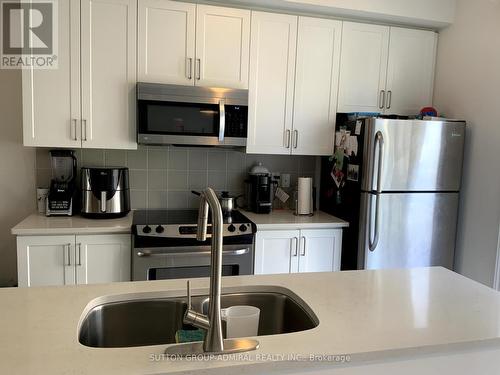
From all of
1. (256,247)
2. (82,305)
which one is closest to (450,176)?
(256,247)

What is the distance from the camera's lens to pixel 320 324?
4.17ft

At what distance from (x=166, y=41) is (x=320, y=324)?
7.21 feet

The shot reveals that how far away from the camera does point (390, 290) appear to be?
158 centimetres

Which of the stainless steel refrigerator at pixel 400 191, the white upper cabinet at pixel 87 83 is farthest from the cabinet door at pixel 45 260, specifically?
the stainless steel refrigerator at pixel 400 191

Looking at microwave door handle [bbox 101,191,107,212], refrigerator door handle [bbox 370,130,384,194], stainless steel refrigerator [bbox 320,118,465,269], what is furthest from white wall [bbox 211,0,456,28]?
microwave door handle [bbox 101,191,107,212]

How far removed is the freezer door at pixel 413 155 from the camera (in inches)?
110

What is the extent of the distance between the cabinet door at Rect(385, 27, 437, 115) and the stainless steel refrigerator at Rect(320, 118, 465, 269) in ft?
1.58

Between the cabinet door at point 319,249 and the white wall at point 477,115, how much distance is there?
3.05 feet

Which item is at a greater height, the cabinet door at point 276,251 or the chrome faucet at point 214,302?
the chrome faucet at point 214,302

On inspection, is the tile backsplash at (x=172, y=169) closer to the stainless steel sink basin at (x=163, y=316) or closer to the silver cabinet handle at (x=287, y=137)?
the silver cabinet handle at (x=287, y=137)

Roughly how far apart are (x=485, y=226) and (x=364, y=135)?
3.40 feet

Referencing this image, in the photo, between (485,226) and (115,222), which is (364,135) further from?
(115,222)

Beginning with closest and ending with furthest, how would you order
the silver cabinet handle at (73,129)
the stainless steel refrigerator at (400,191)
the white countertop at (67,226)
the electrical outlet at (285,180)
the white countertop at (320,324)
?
the white countertop at (320,324)
the white countertop at (67,226)
the silver cabinet handle at (73,129)
the stainless steel refrigerator at (400,191)
the electrical outlet at (285,180)

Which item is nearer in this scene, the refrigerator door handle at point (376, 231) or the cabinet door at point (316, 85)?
the refrigerator door handle at point (376, 231)
